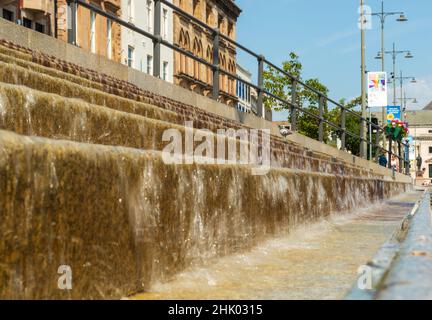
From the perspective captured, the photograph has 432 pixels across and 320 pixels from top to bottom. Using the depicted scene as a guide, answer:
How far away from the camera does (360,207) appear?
1088 centimetres

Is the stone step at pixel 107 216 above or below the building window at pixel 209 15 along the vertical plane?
below

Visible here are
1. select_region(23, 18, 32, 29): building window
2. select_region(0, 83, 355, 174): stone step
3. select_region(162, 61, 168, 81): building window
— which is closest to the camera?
select_region(0, 83, 355, 174): stone step

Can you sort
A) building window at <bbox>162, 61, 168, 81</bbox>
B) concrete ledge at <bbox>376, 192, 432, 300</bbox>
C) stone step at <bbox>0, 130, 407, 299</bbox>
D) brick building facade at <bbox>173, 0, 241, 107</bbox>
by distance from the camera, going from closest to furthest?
concrete ledge at <bbox>376, 192, 432, 300</bbox>
stone step at <bbox>0, 130, 407, 299</bbox>
building window at <bbox>162, 61, 168, 81</bbox>
brick building facade at <bbox>173, 0, 241, 107</bbox>

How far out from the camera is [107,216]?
2775 millimetres

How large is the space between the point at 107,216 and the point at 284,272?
4.72ft

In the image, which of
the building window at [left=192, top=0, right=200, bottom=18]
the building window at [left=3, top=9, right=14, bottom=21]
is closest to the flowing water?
the building window at [left=3, top=9, right=14, bottom=21]

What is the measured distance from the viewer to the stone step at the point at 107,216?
2.17m

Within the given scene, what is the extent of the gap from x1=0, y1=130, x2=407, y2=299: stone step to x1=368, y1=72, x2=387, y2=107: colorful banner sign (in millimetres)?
27313

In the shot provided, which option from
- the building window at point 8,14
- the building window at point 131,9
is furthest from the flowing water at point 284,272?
the building window at point 131,9

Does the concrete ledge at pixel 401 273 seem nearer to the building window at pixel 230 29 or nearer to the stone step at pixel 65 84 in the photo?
the stone step at pixel 65 84

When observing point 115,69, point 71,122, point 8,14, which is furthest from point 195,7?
point 71,122

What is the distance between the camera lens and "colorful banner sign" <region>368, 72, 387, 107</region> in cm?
3139

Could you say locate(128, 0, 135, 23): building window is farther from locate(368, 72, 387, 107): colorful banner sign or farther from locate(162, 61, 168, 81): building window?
locate(368, 72, 387, 107): colorful banner sign

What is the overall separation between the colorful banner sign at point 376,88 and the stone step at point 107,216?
2731 centimetres
